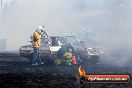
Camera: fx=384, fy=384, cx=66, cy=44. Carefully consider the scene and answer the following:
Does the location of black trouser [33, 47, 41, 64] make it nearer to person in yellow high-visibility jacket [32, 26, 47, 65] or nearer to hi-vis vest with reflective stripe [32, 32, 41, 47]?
person in yellow high-visibility jacket [32, 26, 47, 65]

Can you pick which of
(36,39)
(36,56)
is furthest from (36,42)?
(36,56)

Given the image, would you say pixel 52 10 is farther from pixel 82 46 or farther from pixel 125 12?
pixel 82 46

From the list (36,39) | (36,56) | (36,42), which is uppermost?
(36,39)

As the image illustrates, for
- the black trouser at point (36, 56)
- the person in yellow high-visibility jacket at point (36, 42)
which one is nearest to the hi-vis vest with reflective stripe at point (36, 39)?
the person in yellow high-visibility jacket at point (36, 42)

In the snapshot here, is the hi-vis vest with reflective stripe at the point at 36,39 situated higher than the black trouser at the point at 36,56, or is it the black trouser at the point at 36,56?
the hi-vis vest with reflective stripe at the point at 36,39

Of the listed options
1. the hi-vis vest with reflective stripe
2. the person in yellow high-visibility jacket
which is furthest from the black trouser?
the hi-vis vest with reflective stripe

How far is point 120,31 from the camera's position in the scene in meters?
54.0

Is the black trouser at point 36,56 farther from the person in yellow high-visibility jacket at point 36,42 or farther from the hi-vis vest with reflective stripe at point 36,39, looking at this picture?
the hi-vis vest with reflective stripe at point 36,39

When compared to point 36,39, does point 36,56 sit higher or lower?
lower

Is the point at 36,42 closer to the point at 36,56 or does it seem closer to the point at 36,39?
the point at 36,39

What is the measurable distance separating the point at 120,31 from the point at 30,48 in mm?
33294

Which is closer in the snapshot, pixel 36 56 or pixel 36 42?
pixel 36 42

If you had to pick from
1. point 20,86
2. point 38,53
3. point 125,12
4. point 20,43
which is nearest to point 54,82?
point 20,86

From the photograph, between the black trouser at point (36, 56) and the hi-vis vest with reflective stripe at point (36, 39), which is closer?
the hi-vis vest with reflective stripe at point (36, 39)
